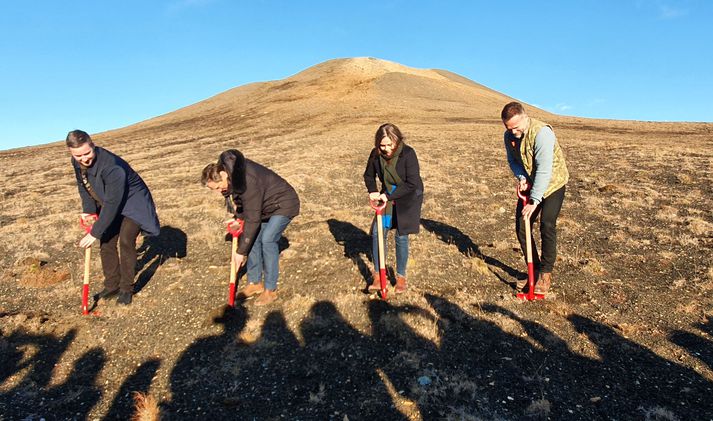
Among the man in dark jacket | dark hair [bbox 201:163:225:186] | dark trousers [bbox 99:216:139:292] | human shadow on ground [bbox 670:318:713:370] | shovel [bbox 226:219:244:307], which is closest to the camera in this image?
human shadow on ground [bbox 670:318:713:370]

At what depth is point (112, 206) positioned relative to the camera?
5852 mm

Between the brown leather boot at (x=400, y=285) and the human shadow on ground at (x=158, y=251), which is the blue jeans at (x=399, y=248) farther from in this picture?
the human shadow on ground at (x=158, y=251)

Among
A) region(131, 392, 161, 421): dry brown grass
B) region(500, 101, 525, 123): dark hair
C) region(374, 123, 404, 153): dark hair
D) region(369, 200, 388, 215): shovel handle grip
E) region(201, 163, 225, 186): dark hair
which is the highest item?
region(500, 101, 525, 123): dark hair

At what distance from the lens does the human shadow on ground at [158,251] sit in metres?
7.83

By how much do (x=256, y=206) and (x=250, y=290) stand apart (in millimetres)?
1729

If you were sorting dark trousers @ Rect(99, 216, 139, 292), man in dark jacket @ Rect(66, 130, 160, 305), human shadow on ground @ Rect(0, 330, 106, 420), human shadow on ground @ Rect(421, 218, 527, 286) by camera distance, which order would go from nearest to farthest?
human shadow on ground @ Rect(0, 330, 106, 420), man in dark jacket @ Rect(66, 130, 160, 305), dark trousers @ Rect(99, 216, 139, 292), human shadow on ground @ Rect(421, 218, 527, 286)

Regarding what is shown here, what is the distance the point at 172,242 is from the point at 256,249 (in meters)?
4.27

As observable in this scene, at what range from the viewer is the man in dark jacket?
578 cm

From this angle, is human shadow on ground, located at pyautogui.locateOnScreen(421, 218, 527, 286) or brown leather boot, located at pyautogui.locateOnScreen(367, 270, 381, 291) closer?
brown leather boot, located at pyautogui.locateOnScreen(367, 270, 381, 291)

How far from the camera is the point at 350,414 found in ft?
13.5

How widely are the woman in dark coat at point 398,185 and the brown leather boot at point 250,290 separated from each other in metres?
1.78

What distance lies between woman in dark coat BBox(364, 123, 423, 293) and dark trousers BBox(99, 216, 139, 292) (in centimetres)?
362

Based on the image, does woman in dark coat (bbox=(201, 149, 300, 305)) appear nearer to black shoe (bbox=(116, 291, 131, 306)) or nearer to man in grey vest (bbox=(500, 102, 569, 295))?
black shoe (bbox=(116, 291, 131, 306))

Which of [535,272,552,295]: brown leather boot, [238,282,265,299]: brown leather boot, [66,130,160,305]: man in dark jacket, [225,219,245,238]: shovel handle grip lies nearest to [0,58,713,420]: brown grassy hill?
[535,272,552,295]: brown leather boot
